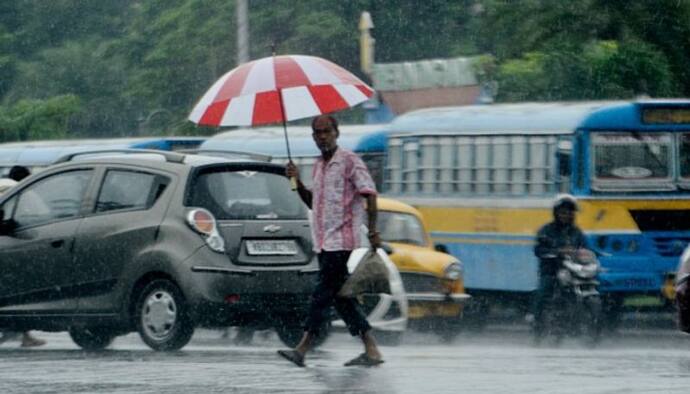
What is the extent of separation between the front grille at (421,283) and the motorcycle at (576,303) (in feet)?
3.61

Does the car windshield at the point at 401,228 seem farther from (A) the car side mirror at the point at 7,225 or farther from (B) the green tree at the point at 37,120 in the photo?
(B) the green tree at the point at 37,120

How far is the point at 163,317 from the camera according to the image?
12961mm

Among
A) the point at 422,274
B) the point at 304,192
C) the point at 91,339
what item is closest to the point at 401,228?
the point at 422,274

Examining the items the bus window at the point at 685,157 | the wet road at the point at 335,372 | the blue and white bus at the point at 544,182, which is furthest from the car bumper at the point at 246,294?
the bus window at the point at 685,157

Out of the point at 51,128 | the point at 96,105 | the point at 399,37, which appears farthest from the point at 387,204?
the point at 96,105

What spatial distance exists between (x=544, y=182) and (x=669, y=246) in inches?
67.9

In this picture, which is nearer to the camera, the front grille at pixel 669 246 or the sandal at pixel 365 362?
the sandal at pixel 365 362

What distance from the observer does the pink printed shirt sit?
1102cm

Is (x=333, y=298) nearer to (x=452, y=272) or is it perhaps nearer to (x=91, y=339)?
(x=91, y=339)

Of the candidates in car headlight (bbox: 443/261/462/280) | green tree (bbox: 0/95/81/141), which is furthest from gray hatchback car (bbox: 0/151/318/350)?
A: green tree (bbox: 0/95/81/141)

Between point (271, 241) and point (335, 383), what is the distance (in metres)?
3.33

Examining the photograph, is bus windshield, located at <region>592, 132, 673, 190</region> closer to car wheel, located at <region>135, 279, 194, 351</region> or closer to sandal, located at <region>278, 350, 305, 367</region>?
car wheel, located at <region>135, 279, 194, 351</region>

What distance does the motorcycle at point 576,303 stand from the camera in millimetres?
17984

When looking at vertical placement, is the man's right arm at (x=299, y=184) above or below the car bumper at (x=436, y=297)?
above
